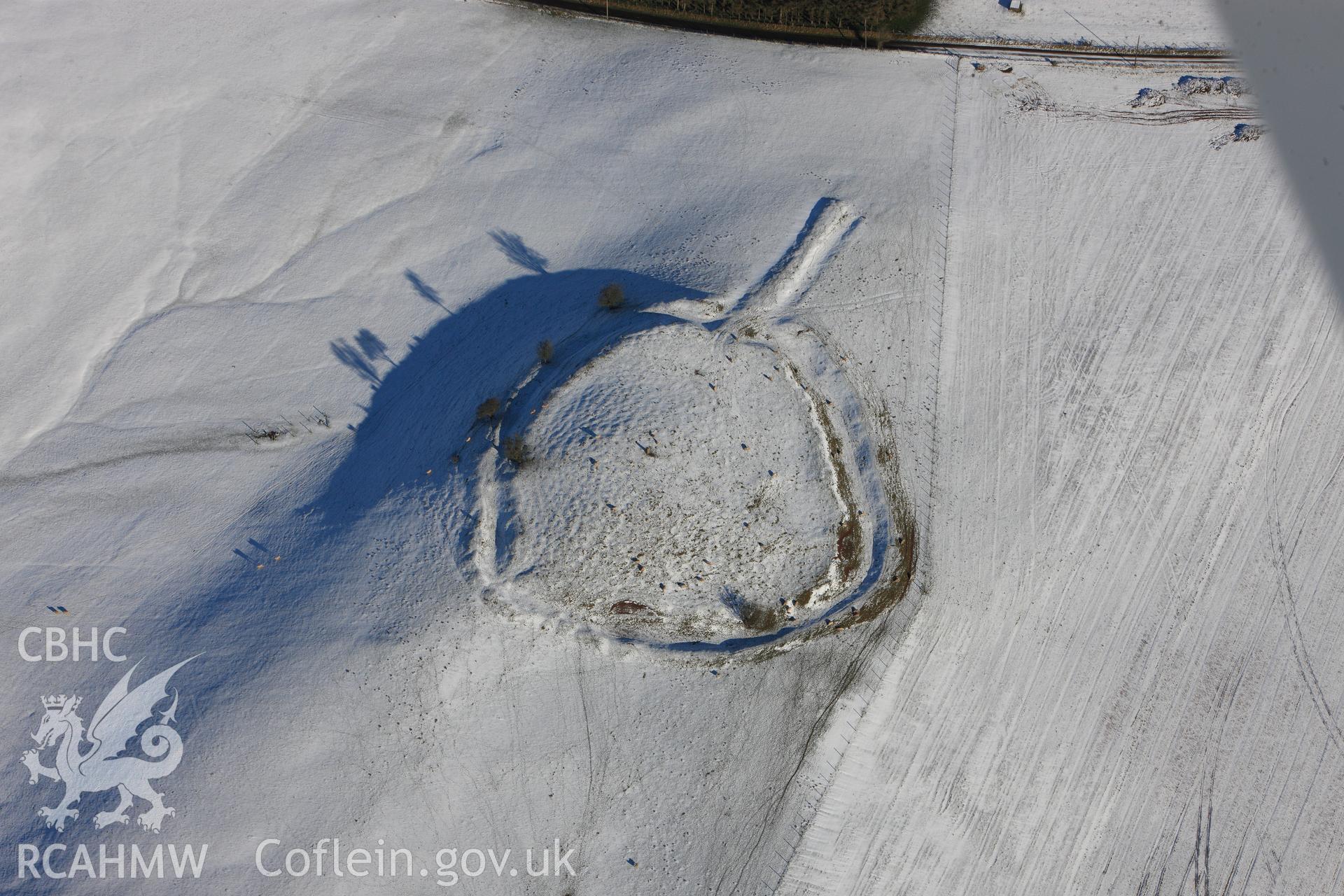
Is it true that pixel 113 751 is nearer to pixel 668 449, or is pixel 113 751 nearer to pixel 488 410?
pixel 488 410

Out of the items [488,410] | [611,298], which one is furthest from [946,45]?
[488,410]

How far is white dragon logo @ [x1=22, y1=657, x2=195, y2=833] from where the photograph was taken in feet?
49.1

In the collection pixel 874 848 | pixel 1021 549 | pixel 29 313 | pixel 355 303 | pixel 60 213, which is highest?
pixel 60 213

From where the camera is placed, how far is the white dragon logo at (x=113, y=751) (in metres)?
15.0

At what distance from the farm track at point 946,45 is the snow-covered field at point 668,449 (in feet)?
1.41

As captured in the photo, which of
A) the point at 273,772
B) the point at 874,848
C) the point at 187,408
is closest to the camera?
the point at 273,772

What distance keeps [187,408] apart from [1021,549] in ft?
71.4

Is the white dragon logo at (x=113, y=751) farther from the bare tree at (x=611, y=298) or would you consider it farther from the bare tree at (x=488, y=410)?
the bare tree at (x=611, y=298)

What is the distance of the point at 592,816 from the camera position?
52.2 feet

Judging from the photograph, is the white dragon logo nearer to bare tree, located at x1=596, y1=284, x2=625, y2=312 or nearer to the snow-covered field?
the snow-covered field

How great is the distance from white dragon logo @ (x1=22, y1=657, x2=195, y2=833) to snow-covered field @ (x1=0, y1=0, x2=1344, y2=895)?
1.02 feet

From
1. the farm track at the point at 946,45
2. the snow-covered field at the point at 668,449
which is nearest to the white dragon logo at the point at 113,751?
the snow-covered field at the point at 668,449

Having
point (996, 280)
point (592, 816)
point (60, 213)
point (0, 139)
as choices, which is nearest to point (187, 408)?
point (60, 213)

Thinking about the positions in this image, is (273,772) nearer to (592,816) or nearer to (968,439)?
(592,816)
